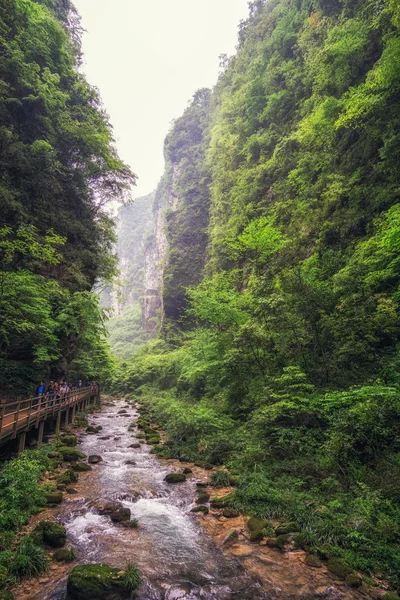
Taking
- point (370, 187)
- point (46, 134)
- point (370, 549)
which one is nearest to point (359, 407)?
point (370, 549)

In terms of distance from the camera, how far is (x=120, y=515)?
7.50m

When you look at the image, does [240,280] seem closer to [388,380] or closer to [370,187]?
[370,187]

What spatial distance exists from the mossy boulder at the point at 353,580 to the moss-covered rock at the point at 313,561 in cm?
58

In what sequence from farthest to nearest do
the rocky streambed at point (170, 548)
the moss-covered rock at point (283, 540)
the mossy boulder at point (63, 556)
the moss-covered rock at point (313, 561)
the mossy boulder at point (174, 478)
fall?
the mossy boulder at point (174, 478) → the moss-covered rock at point (283, 540) → the mossy boulder at point (63, 556) → the moss-covered rock at point (313, 561) → the rocky streambed at point (170, 548)

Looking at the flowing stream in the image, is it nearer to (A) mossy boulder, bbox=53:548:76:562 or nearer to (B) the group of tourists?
(A) mossy boulder, bbox=53:548:76:562

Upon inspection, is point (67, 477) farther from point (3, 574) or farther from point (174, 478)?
point (3, 574)

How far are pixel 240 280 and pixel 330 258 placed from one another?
29.6 feet

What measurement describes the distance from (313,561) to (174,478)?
5.37m

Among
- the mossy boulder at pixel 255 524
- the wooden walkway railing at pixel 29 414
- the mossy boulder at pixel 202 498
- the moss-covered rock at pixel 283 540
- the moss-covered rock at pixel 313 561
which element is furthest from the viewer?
the wooden walkway railing at pixel 29 414

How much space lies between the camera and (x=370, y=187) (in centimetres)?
1337

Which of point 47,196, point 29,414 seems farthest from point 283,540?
point 47,196

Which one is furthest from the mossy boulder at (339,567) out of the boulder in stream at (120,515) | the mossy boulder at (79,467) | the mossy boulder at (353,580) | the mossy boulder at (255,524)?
the mossy boulder at (79,467)

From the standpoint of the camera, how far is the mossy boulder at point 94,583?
189 inches

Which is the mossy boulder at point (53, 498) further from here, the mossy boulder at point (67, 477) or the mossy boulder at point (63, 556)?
the mossy boulder at point (63, 556)
